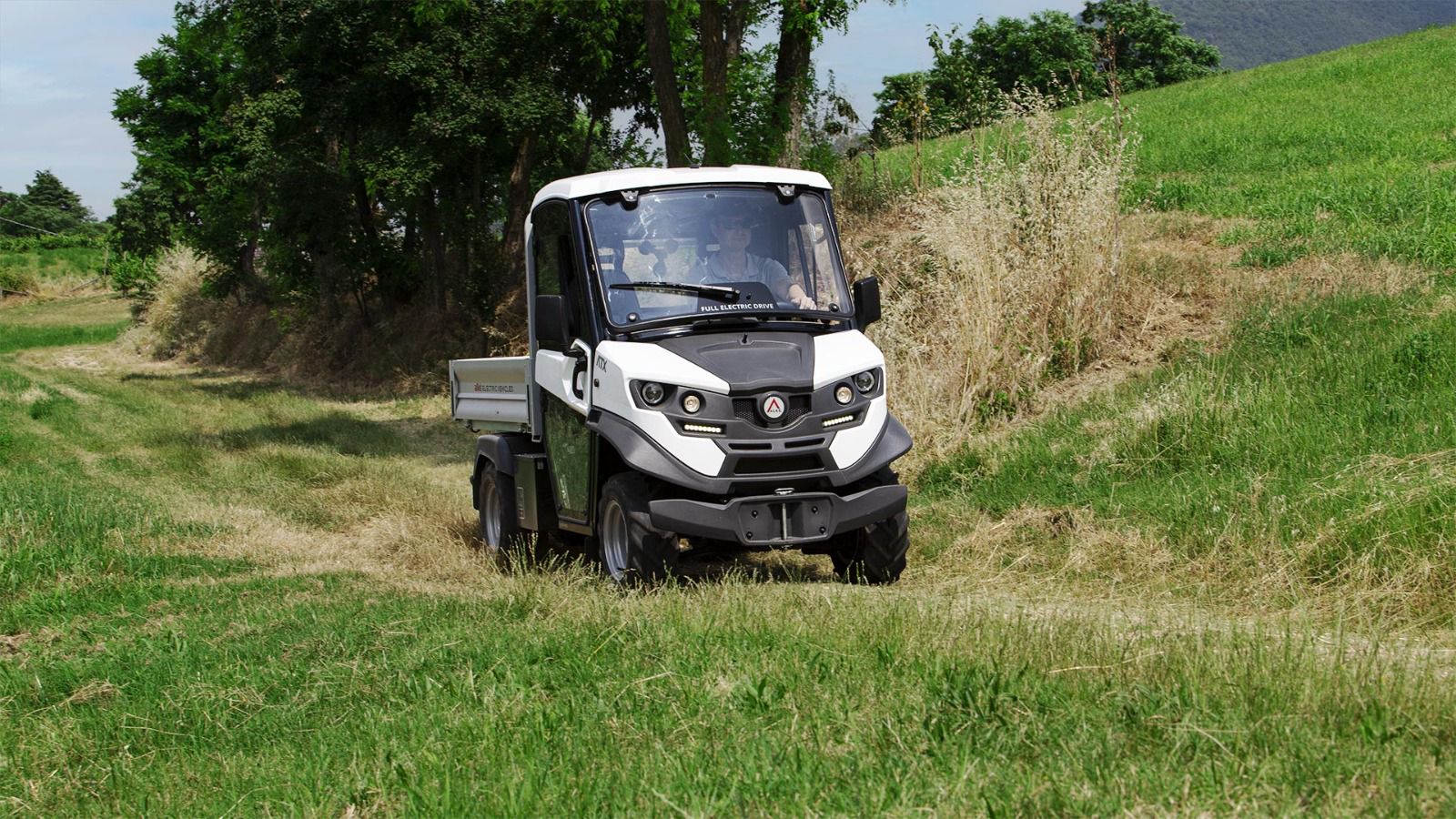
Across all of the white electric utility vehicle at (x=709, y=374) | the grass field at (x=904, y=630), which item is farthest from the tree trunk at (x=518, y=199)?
the white electric utility vehicle at (x=709, y=374)

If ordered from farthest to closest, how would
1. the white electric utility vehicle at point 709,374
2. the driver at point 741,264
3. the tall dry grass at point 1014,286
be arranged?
the tall dry grass at point 1014,286 → the driver at point 741,264 → the white electric utility vehicle at point 709,374

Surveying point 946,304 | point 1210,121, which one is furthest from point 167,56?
point 946,304

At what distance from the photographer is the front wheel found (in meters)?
8.76

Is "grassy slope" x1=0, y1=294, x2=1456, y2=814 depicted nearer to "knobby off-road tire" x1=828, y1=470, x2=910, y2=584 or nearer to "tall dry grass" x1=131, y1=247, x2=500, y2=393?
"knobby off-road tire" x1=828, y1=470, x2=910, y2=584

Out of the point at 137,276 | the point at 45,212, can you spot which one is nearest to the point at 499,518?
the point at 137,276

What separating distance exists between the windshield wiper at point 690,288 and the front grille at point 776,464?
1.08 m

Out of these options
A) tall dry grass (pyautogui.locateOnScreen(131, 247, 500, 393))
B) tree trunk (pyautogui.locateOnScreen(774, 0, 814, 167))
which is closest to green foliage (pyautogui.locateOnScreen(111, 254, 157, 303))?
tall dry grass (pyautogui.locateOnScreen(131, 247, 500, 393))

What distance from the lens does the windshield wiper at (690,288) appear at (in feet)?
28.7

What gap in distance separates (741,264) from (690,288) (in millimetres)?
389

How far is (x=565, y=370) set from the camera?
923 centimetres

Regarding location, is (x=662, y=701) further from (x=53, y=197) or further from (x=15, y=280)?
(x=53, y=197)

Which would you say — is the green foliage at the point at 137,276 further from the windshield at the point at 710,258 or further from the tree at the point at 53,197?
the tree at the point at 53,197

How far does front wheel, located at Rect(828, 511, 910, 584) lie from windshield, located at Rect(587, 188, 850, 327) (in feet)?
4.44

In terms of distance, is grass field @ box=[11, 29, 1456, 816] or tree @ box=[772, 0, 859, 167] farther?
tree @ box=[772, 0, 859, 167]
